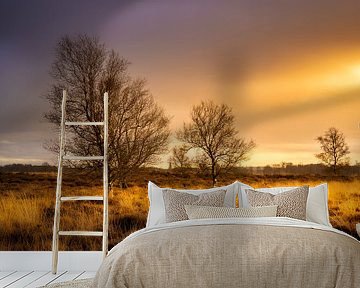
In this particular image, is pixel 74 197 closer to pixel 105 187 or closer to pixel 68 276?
pixel 105 187

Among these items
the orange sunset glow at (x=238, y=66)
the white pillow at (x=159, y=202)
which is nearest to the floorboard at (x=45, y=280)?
the white pillow at (x=159, y=202)

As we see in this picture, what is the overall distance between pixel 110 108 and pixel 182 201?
1.80 metres

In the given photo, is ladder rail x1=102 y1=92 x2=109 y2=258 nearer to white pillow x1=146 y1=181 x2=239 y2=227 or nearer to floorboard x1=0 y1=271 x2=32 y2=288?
white pillow x1=146 y1=181 x2=239 y2=227

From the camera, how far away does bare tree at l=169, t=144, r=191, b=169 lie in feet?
22.2

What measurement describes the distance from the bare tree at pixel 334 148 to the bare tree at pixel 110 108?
171 cm

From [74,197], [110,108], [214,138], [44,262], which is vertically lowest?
[44,262]

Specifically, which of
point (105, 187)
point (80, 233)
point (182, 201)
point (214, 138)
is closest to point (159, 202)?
point (182, 201)

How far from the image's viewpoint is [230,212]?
16.5 feet

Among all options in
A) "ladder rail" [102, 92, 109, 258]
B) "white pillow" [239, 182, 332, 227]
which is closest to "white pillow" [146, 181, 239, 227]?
"white pillow" [239, 182, 332, 227]

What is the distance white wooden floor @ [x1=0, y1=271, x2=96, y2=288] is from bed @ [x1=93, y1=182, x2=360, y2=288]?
74.6 inches

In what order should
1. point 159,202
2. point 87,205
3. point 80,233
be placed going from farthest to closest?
point 87,205
point 80,233
point 159,202

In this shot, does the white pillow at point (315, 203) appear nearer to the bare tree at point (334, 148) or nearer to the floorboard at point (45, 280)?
the bare tree at point (334, 148)

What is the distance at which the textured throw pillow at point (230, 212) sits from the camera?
197 inches

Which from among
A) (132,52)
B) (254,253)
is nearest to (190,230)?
(254,253)
